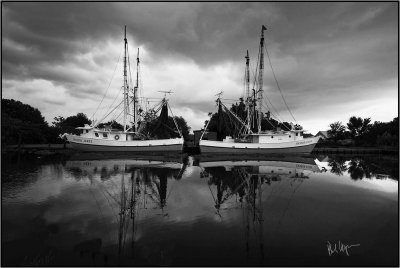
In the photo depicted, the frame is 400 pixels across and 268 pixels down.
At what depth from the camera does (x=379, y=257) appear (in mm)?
6398

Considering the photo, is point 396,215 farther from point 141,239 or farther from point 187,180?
point 187,180

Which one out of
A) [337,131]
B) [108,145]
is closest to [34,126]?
[108,145]

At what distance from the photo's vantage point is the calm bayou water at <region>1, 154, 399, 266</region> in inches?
249

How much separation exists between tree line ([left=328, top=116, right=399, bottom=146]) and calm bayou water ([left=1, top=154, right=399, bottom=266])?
54776mm

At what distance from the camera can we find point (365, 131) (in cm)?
7400

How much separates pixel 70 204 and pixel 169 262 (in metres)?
6.92

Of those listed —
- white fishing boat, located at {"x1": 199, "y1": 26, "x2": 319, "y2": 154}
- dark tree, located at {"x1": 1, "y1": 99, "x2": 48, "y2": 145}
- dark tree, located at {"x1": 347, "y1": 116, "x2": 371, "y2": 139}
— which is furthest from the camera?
dark tree, located at {"x1": 347, "y1": 116, "x2": 371, "y2": 139}

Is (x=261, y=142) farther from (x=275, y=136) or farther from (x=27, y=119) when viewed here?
(x=27, y=119)

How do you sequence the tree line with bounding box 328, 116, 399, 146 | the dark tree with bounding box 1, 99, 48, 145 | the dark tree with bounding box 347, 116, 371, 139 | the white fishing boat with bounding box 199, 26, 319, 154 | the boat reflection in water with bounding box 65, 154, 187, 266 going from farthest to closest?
the dark tree with bounding box 347, 116, 371, 139
the tree line with bounding box 328, 116, 399, 146
the dark tree with bounding box 1, 99, 48, 145
the white fishing boat with bounding box 199, 26, 319, 154
the boat reflection in water with bounding box 65, 154, 187, 266

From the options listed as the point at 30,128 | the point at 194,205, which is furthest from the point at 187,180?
the point at 30,128

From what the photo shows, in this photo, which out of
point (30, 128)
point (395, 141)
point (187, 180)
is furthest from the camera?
point (395, 141)

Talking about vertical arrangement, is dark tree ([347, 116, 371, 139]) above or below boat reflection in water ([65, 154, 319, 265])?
above


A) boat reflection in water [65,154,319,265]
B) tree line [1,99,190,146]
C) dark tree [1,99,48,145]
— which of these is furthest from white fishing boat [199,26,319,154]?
dark tree [1,99,48,145]
